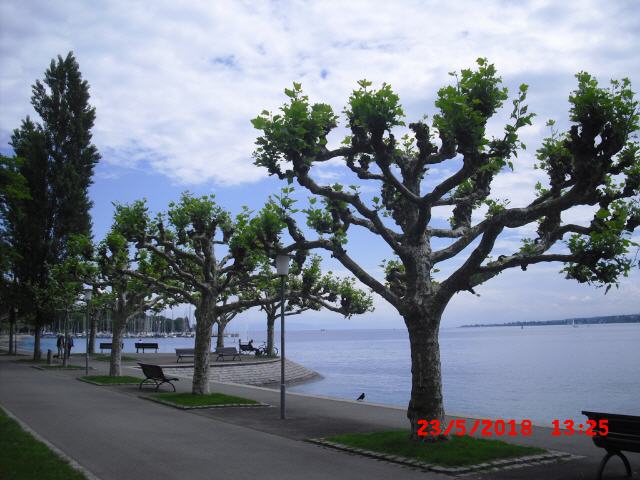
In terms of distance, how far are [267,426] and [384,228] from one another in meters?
5.63

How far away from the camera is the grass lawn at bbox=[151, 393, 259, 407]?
17750 mm

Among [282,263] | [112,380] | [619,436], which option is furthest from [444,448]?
[112,380]

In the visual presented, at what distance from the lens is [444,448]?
1067cm

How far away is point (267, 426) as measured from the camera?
1419 centimetres

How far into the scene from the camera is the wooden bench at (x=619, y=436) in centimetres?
835

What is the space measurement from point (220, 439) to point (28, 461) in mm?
3949

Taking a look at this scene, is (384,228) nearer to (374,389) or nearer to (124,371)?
(124,371)

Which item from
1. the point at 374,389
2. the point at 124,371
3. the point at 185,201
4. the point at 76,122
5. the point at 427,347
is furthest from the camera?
the point at 76,122

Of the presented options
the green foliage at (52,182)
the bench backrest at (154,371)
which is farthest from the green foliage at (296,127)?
the green foliage at (52,182)

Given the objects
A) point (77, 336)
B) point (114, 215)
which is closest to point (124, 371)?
point (114, 215)

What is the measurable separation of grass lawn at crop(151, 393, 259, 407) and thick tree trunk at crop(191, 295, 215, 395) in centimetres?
37

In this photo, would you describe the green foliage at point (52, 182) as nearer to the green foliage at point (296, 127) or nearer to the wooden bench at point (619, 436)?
the green foliage at point (296, 127)

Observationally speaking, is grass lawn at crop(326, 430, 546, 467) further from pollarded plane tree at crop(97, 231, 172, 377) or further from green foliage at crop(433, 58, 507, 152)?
pollarded plane tree at crop(97, 231, 172, 377)

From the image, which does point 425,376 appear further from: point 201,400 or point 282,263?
point 201,400
